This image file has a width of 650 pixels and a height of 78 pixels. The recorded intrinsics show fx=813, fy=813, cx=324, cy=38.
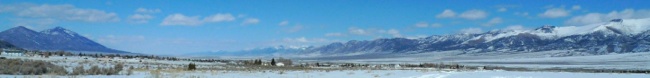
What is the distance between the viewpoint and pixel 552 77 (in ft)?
106

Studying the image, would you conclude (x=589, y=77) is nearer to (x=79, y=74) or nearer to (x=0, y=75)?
(x=79, y=74)

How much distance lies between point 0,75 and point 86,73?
3403 millimetres

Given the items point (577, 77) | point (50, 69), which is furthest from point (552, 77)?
point (50, 69)

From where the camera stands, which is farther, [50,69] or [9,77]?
[50,69]

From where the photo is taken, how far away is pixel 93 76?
1056 inches

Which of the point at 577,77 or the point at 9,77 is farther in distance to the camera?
the point at 577,77

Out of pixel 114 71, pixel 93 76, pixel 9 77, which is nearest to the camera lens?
pixel 9 77

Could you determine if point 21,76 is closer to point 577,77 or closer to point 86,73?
point 86,73

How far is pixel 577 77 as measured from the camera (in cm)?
3291

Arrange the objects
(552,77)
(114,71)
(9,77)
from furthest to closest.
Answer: (552,77) < (114,71) < (9,77)

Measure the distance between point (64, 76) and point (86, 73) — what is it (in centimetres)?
302

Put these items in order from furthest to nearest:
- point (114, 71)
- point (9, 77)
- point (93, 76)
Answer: point (114, 71) → point (93, 76) → point (9, 77)

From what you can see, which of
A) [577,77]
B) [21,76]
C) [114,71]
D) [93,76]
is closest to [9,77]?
[21,76]

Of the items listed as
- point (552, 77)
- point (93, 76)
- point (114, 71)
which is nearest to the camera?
point (93, 76)
